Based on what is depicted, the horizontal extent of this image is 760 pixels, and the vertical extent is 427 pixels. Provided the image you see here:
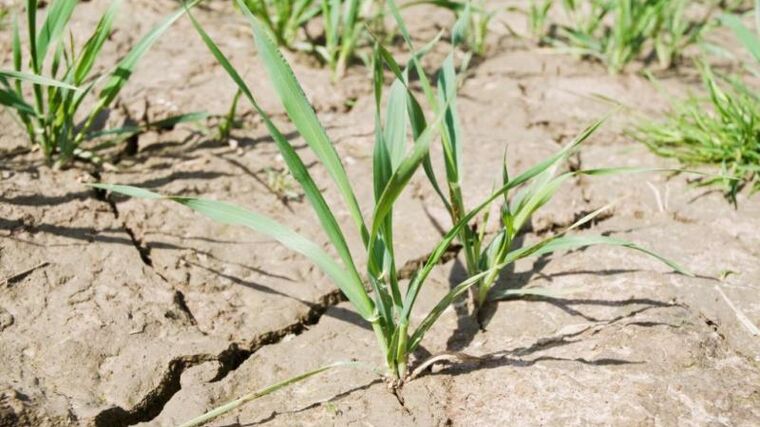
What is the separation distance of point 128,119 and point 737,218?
1.63 m

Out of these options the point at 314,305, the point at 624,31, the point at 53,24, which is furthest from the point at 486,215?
the point at 624,31

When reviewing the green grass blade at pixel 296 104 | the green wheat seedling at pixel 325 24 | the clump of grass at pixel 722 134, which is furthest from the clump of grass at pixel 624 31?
the green grass blade at pixel 296 104

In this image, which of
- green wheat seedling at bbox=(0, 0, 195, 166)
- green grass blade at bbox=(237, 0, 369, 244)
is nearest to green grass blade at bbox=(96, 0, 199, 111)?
green wheat seedling at bbox=(0, 0, 195, 166)

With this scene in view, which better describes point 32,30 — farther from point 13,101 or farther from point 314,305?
point 314,305

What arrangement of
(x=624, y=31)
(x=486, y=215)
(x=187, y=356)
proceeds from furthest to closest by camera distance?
(x=624, y=31), (x=486, y=215), (x=187, y=356)

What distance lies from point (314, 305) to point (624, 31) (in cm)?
148

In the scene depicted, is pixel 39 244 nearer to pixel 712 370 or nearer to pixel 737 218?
pixel 712 370

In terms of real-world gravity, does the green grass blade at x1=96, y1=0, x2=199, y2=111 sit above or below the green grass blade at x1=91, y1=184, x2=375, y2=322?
above

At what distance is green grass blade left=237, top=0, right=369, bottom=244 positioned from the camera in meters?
1.29

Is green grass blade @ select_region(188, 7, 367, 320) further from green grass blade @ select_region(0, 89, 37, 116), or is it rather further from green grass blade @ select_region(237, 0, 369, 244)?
green grass blade @ select_region(0, 89, 37, 116)

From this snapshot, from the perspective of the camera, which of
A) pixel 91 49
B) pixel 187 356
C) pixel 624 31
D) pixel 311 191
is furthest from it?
pixel 624 31

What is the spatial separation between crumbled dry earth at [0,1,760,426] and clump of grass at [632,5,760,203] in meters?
0.06

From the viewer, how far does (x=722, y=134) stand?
2107 millimetres

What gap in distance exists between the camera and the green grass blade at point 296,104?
4.24ft
